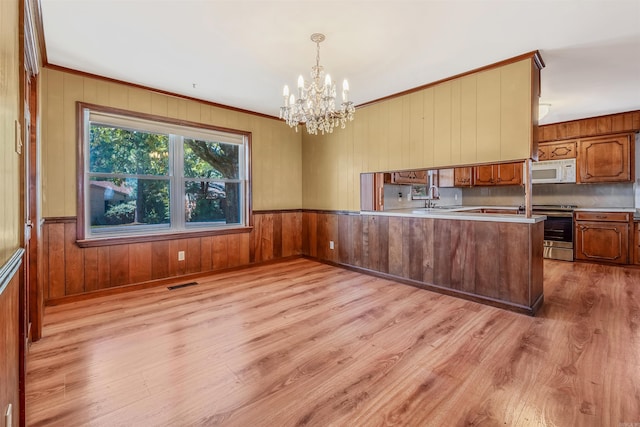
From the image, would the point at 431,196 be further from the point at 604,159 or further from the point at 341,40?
the point at 341,40

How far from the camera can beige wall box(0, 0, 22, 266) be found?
1.07m

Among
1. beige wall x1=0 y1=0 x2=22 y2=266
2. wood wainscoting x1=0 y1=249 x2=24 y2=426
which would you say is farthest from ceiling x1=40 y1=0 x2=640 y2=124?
wood wainscoting x1=0 y1=249 x2=24 y2=426

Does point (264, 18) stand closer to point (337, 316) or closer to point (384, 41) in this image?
point (384, 41)

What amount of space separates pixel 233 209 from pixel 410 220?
263cm

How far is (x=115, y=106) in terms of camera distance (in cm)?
355

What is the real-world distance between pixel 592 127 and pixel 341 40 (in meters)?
4.88

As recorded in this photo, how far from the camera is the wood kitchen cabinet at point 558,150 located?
17.3 feet

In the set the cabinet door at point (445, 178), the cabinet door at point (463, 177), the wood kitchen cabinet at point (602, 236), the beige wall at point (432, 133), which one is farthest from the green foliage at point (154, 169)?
the wood kitchen cabinet at point (602, 236)

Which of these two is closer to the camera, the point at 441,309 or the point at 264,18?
the point at 264,18

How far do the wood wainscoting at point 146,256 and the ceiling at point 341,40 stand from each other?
189 centimetres

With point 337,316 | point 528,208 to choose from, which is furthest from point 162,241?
point 528,208

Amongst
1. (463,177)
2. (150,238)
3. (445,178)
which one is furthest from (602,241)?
(150,238)

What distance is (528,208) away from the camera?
300 centimetres

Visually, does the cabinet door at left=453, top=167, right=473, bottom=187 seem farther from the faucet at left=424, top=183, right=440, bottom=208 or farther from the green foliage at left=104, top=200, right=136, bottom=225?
the green foliage at left=104, top=200, right=136, bottom=225
